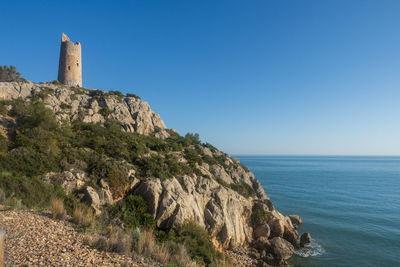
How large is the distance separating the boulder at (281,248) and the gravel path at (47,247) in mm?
18120

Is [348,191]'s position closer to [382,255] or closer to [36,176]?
[382,255]

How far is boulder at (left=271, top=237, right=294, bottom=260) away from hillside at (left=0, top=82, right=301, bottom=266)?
10 cm

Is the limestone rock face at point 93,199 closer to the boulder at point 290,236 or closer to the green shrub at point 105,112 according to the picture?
the green shrub at point 105,112

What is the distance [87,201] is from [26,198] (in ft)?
10.1

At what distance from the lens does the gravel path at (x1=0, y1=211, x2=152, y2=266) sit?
572 centimetres

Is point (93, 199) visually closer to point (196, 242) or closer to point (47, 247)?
point (47, 247)

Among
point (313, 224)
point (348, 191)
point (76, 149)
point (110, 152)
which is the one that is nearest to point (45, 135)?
point (76, 149)

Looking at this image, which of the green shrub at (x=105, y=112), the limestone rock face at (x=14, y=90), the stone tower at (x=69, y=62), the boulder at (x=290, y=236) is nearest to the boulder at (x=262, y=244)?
the boulder at (x=290, y=236)

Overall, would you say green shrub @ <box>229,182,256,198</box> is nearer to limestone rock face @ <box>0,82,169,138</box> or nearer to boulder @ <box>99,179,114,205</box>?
limestone rock face @ <box>0,82,169,138</box>

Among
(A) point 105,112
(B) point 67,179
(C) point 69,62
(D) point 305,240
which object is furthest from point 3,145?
(C) point 69,62

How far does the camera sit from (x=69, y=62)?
40188 mm

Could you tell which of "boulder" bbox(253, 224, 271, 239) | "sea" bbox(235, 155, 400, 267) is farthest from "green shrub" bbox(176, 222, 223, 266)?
"sea" bbox(235, 155, 400, 267)

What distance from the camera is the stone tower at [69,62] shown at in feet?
131

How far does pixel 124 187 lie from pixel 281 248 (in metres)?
17.3
